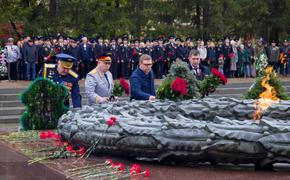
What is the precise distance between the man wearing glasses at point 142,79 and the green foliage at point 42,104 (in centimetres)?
118

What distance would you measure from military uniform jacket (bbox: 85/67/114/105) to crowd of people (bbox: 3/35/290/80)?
1095 cm

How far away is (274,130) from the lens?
694 centimetres

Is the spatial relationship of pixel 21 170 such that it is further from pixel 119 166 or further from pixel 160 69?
pixel 160 69

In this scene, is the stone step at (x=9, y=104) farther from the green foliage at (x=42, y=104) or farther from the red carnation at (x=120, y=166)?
the red carnation at (x=120, y=166)

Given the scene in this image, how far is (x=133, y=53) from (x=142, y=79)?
15.3 metres

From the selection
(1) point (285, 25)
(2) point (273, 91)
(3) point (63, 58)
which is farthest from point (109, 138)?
(1) point (285, 25)

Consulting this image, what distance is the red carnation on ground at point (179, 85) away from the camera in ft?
28.7

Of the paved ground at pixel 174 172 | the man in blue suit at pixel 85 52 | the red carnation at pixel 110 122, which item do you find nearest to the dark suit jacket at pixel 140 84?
the paved ground at pixel 174 172

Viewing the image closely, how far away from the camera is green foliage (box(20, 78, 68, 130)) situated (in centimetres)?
1027

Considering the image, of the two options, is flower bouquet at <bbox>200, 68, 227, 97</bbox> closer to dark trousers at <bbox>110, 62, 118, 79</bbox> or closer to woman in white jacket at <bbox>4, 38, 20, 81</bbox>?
woman in white jacket at <bbox>4, 38, 20, 81</bbox>

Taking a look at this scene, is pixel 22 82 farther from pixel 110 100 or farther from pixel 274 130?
pixel 274 130

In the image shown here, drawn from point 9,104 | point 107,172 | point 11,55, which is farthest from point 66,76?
point 11,55

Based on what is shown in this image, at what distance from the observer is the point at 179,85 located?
879 centimetres

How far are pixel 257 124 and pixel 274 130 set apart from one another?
0.73ft
